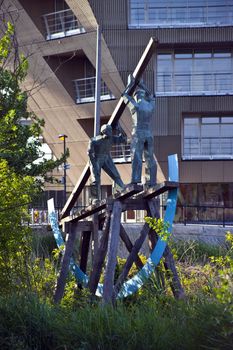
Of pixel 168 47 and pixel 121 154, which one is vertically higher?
pixel 168 47

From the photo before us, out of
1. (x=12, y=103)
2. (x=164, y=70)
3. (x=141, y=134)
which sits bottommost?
(x=141, y=134)

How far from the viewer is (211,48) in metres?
35.4

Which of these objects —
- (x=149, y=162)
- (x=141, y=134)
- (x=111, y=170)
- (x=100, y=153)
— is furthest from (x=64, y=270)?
(x=141, y=134)

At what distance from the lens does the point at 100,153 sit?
36.3 ft

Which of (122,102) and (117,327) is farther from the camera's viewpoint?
(122,102)

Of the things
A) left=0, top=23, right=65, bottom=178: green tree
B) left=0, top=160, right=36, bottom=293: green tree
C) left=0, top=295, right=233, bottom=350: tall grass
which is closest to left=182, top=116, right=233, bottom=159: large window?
left=0, top=23, right=65, bottom=178: green tree

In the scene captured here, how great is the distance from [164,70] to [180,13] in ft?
10.7

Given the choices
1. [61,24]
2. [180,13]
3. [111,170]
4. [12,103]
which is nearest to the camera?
[111,170]

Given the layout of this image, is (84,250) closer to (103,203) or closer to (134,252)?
(103,203)

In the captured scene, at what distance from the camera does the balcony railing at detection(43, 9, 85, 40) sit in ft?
116

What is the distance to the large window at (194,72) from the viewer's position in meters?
34.9

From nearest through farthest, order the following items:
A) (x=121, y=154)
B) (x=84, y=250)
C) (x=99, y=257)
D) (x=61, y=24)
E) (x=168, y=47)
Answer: (x=99, y=257) → (x=84, y=250) → (x=168, y=47) → (x=61, y=24) → (x=121, y=154)

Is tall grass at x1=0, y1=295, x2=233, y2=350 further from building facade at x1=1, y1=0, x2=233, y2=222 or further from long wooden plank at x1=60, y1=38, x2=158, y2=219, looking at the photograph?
building facade at x1=1, y1=0, x2=233, y2=222

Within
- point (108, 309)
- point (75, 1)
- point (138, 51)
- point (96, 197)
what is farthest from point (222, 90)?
point (108, 309)
